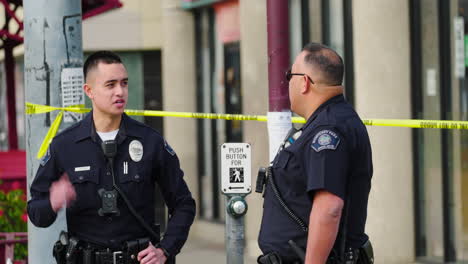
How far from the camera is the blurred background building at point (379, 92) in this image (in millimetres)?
9250

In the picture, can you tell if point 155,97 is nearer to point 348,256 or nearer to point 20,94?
point 20,94

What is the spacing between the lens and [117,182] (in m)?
4.61

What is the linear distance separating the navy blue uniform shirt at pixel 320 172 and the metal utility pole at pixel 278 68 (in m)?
1.57

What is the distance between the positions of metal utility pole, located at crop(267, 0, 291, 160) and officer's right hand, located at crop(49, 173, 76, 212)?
1440 mm

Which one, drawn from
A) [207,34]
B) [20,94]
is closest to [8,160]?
[207,34]

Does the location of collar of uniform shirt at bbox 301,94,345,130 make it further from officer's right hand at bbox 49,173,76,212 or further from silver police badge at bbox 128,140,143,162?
officer's right hand at bbox 49,173,76,212

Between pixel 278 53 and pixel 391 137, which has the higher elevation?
pixel 278 53

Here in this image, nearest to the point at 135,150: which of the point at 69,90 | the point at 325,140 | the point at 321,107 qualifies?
the point at 321,107

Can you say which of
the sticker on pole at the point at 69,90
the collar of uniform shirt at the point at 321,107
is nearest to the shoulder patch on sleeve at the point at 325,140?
the collar of uniform shirt at the point at 321,107

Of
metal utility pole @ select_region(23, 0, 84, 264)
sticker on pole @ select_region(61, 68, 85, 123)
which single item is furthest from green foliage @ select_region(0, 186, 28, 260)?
sticker on pole @ select_region(61, 68, 85, 123)

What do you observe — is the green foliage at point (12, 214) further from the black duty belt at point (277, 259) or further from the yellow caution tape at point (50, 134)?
the black duty belt at point (277, 259)

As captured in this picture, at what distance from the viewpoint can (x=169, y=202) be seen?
15.8 ft

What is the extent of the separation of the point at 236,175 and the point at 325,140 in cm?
164

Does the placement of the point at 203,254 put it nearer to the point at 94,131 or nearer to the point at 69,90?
the point at 69,90
